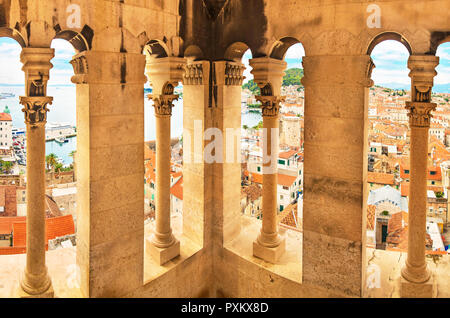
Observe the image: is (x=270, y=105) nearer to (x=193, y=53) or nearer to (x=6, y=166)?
(x=193, y=53)

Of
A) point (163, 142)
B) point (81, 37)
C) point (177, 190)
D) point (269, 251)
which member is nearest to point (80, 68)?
point (81, 37)

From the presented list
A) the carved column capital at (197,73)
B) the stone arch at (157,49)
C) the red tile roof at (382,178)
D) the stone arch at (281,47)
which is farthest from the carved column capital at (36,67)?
the red tile roof at (382,178)

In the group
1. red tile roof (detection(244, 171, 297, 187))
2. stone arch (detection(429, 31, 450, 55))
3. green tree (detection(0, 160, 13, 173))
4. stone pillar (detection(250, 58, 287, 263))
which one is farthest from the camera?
red tile roof (detection(244, 171, 297, 187))

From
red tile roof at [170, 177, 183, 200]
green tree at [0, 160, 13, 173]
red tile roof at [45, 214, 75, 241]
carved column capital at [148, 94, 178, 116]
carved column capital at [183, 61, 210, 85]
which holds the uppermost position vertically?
carved column capital at [183, 61, 210, 85]

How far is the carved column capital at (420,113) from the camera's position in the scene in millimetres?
5008

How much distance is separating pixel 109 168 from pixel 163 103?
5.24ft

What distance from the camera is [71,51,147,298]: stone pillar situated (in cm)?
515

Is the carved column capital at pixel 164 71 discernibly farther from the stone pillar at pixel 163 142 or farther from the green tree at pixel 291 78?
the green tree at pixel 291 78

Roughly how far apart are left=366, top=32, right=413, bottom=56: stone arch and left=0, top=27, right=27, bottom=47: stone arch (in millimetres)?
4814

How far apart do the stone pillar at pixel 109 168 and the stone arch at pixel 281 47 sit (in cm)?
231

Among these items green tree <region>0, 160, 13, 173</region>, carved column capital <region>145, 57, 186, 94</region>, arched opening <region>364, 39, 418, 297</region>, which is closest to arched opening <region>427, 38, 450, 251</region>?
arched opening <region>364, 39, 418, 297</region>

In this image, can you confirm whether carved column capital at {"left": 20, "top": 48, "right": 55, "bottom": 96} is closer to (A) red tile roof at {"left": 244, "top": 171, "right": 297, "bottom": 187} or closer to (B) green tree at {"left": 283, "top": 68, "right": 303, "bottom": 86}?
(B) green tree at {"left": 283, "top": 68, "right": 303, "bottom": 86}
